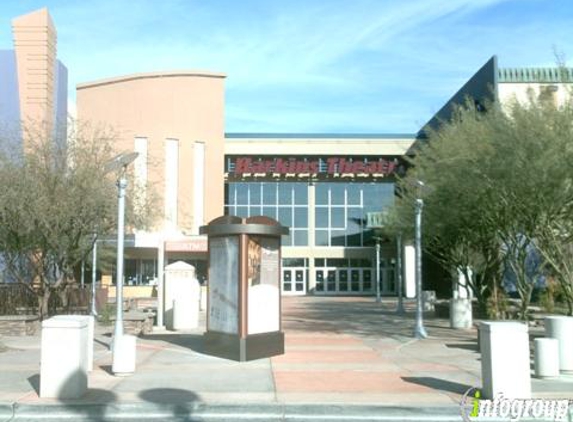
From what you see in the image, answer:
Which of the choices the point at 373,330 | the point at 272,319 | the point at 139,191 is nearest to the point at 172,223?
the point at 139,191

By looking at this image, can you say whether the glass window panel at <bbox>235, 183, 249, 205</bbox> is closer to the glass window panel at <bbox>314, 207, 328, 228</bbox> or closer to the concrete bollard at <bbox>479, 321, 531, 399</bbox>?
the glass window panel at <bbox>314, 207, 328, 228</bbox>

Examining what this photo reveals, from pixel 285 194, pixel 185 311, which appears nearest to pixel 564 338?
pixel 185 311

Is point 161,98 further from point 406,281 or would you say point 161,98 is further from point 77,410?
point 77,410

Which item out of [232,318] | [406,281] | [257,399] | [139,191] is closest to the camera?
[257,399]

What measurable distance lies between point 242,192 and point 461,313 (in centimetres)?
3848

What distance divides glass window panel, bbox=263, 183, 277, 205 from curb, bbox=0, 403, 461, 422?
50400mm

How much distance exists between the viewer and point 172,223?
50.5m

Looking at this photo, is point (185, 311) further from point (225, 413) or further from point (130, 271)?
point (130, 271)

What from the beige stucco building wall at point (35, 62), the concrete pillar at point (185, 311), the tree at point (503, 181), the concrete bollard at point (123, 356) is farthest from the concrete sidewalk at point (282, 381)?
the beige stucco building wall at point (35, 62)

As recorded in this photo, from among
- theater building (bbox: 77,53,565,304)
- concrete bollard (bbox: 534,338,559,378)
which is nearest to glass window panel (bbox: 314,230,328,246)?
theater building (bbox: 77,53,565,304)

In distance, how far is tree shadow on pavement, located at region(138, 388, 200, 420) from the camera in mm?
8930

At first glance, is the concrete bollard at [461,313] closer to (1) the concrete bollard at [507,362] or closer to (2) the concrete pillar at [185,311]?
(2) the concrete pillar at [185,311]

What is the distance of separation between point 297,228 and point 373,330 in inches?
1483

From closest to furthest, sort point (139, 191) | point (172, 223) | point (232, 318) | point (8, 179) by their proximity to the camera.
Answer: point (232, 318), point (8, 179), point (139, 191), point (172, 223)
